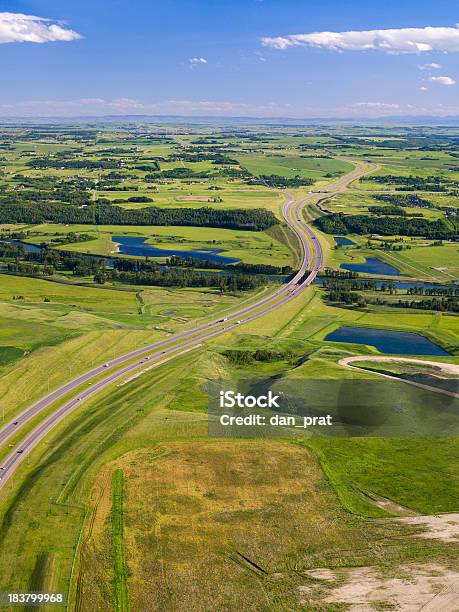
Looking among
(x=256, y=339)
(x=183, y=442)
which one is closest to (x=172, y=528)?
(x=183, y=442)

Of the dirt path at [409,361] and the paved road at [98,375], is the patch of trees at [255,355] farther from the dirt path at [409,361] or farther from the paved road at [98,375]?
the dirt path at [409,361]

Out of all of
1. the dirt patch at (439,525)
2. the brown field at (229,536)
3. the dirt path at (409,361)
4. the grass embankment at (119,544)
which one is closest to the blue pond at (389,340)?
the dirt path at (409,361)

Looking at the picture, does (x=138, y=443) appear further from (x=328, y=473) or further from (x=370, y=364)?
(x=370, y=364)

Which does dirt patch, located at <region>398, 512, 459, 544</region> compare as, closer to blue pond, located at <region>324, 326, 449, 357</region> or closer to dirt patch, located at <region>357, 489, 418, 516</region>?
dirt patch, located at <region>357, 489, 418, 516</region>

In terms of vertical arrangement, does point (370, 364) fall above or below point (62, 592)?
above

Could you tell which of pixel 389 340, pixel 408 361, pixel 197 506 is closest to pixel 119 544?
pixel 197 506

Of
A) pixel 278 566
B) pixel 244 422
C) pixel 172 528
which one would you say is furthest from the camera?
pixel 244 422

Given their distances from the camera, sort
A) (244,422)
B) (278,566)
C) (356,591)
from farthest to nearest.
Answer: (244,422) < (278,566) < (356,591)

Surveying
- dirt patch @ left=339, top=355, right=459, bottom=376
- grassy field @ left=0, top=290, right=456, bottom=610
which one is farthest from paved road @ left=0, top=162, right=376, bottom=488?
dirt patch @ left=339, top=355, right=459, bottom=376
